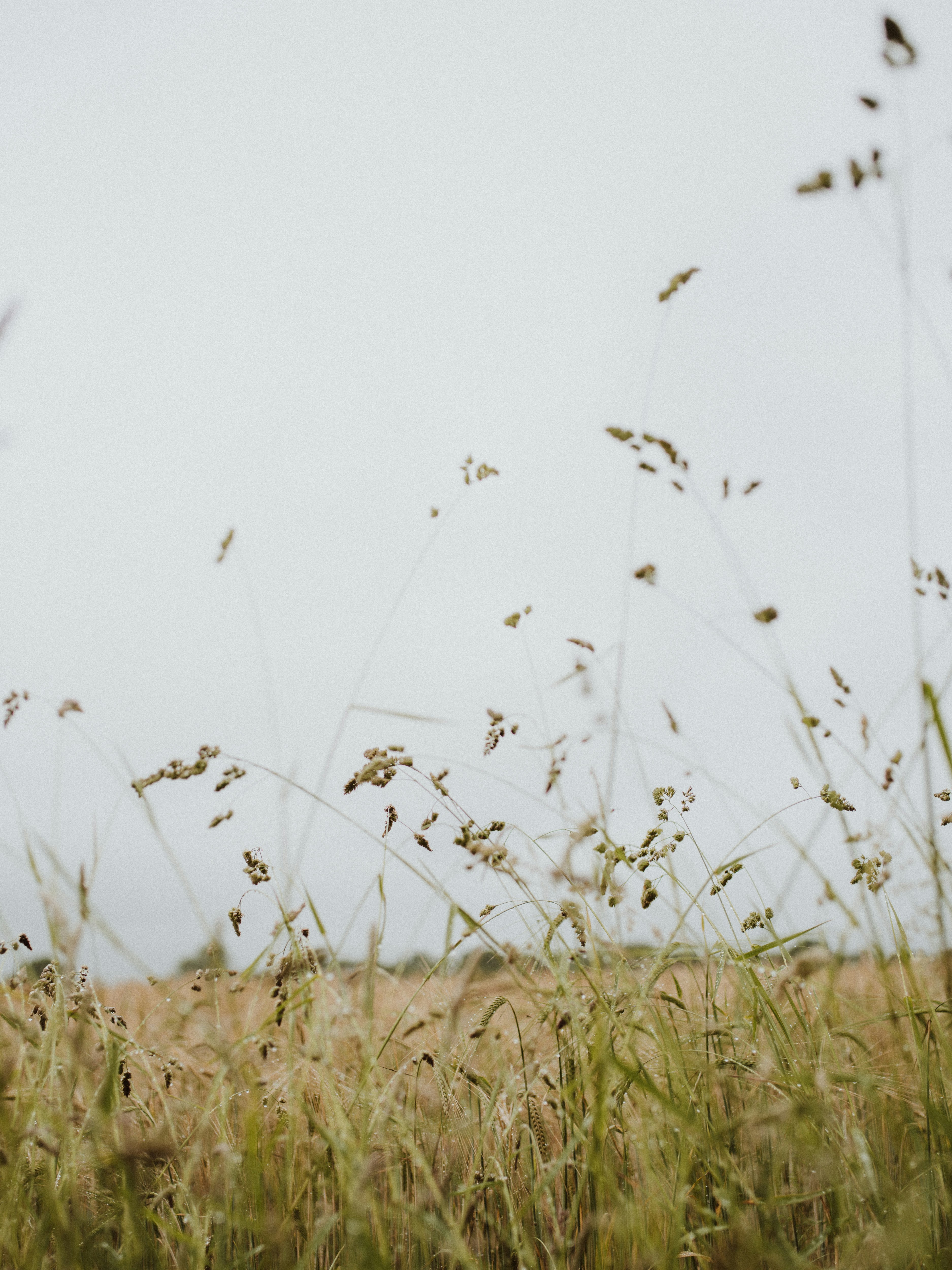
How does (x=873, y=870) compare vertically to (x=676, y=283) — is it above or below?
below

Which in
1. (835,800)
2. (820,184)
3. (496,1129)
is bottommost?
(496,1129)

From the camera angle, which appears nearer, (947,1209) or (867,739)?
(947,1209)

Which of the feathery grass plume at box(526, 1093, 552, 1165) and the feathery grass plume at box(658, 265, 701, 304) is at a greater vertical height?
the feathery grass plume at box(658, 265, 701, 304)

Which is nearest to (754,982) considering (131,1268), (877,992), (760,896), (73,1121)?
(760,896)

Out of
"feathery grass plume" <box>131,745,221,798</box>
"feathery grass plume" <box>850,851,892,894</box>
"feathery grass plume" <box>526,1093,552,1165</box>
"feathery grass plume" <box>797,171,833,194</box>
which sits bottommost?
"feathery grass plume" <box>526,1093,552,1165</box>

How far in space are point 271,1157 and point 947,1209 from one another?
1203mm

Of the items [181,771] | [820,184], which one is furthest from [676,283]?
[181,771]

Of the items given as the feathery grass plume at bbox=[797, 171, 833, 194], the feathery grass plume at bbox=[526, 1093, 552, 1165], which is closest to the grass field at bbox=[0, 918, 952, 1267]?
the feathery grass plume at bbox=[526, 1093, 552, 1165]

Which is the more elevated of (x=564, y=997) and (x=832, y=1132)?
(x=564, y=997)

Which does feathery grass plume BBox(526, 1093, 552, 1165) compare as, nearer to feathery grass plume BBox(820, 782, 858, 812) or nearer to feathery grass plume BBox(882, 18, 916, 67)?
feathery grass plume BBox(820, 782, 858, 812)

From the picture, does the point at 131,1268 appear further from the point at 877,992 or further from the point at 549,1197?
the point at 877,992

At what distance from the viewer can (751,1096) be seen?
62.6 inches

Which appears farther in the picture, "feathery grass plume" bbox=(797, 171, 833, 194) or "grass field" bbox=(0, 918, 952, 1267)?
"feathery grass plume" bbox=(797, 171, 833, 194)

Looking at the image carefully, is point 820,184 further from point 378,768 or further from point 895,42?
point 378,768
